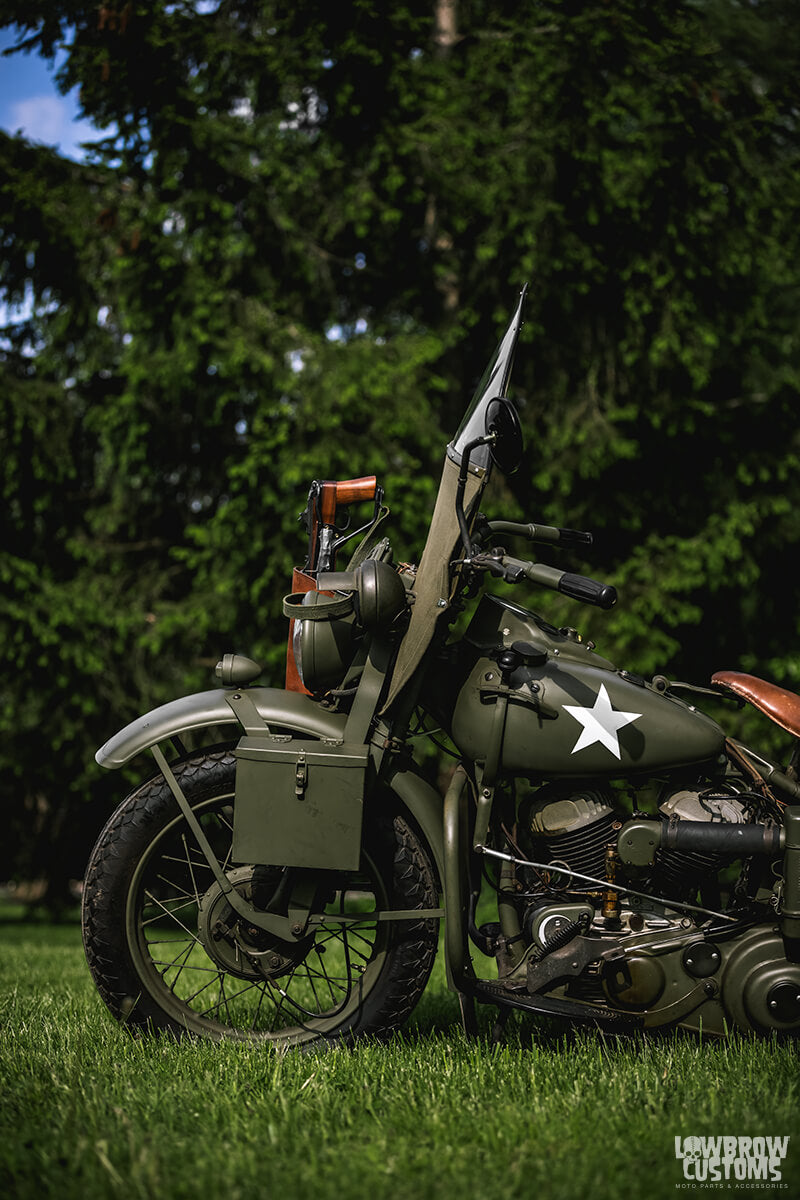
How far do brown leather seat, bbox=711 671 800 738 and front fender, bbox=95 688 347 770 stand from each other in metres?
1.15

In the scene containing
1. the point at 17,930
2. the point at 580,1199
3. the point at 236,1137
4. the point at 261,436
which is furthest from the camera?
the point at 17,930

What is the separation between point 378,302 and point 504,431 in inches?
251

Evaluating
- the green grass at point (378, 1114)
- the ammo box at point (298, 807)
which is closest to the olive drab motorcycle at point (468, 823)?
the ammo box at point (298, 807)

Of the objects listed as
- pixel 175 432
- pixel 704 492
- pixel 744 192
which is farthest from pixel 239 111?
pixel 704 492

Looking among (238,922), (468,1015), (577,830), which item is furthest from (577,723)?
(238,922)

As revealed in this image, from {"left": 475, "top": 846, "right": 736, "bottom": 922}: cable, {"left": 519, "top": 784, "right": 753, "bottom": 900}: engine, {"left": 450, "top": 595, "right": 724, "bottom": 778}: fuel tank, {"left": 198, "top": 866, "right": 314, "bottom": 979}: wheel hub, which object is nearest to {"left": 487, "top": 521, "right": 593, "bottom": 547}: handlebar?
{"left": 450, "top": 595, "right": 724, "bottom": 778}: fuel tank

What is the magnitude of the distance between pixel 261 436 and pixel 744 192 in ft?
14.4

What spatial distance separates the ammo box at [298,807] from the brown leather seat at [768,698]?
1.10 metres

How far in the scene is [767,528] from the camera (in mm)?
8234

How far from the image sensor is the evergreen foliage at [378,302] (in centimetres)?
746

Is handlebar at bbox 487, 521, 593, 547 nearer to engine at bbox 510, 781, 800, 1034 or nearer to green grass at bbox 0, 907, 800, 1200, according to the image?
engine at bbox 510, 781, 800, 1034

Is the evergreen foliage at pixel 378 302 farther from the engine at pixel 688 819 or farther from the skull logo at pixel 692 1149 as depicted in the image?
the skull logo at pixel 692 1149

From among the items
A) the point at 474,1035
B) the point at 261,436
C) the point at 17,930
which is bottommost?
the point at 17,930

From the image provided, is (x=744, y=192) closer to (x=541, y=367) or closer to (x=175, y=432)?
(x=541, y=367)
